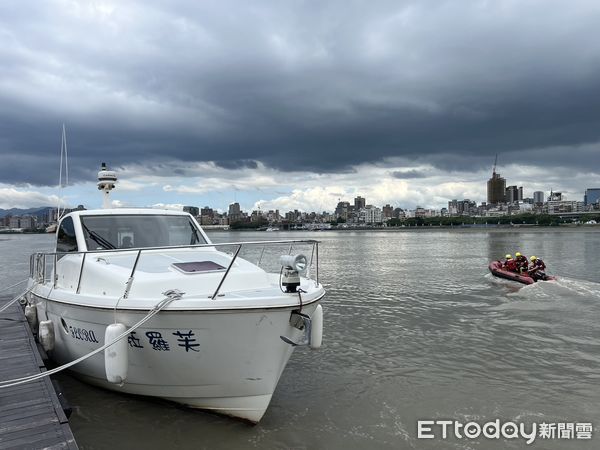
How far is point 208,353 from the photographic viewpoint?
579 centimetres

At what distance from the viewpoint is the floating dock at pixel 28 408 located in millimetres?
4672

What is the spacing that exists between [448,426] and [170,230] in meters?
6.05

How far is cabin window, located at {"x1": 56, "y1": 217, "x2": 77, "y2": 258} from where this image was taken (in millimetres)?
8523

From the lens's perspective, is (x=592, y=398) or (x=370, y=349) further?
(x=370, y=349)

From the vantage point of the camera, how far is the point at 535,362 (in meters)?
A: 9.48

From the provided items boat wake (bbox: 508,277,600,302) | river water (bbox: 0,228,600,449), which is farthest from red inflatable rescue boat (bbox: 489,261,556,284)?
river water (bbox: 0,228,600,449)

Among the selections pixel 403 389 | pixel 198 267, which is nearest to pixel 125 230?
pixel 198 267

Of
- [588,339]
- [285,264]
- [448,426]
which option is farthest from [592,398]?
[285,264]

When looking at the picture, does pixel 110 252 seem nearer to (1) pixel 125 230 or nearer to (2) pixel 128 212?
(1) pixel 125 230

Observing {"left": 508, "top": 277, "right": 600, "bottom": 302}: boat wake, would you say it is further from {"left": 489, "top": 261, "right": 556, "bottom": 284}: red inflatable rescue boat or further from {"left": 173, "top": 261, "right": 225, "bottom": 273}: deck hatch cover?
{"left": 173, "top": 261, "right": 225, "bottom": 273}: deck hatch cover

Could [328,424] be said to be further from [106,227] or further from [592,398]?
[106,227]

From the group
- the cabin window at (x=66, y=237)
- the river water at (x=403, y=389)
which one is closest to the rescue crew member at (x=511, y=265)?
the river water at (x=403, y=389)

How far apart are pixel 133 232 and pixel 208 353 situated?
3.69 m

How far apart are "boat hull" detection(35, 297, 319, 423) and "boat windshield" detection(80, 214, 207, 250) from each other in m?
1.79
